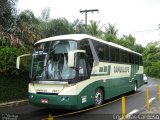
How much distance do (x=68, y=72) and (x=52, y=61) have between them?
898 mm

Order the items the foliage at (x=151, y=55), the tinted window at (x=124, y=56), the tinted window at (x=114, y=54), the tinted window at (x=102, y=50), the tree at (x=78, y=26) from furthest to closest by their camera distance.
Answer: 1. the foliage at (x=151, y=55)
2. the tree at (x=78, y=26)
3. the tinted window at (x=124, y=56)
4. the tinted window at (x=114, y=54)
5. the tinted window at (x=102, y=50)

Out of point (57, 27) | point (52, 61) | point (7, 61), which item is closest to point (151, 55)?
point (57, 27)

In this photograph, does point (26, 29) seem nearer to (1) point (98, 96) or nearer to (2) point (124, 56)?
(2) point (124, 56)

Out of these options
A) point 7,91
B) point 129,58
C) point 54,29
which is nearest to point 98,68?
point 7,91

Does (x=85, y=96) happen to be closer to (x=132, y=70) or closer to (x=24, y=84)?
(x=24, y=84)

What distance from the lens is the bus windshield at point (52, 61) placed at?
35.9ft

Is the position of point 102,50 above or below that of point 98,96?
above

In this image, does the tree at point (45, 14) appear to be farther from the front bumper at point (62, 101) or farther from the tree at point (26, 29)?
the front bumper at point (62, 101)

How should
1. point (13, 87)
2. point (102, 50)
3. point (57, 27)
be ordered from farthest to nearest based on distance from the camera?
1. point (57, 27)
2. point (13, 87)
3. point (102, 50)

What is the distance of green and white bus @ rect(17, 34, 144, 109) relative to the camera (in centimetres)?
1079

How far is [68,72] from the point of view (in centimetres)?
1090

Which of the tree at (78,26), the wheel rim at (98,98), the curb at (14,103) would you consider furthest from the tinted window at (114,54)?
the tree at (78,26)

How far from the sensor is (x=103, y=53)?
45.6ft

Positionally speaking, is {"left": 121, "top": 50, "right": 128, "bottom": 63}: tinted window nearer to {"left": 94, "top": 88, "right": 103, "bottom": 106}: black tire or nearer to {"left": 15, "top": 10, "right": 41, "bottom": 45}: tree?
{"left": 94, "top": 88, "right": 103, "bottom": 106}: black tire
